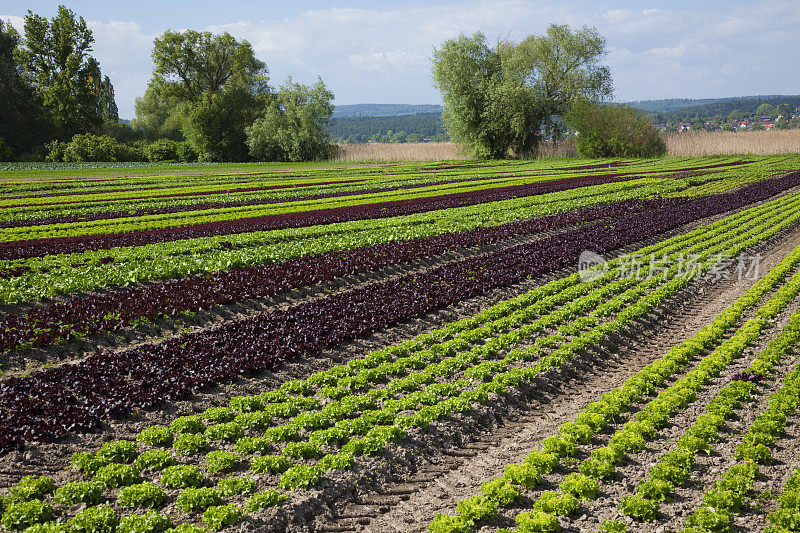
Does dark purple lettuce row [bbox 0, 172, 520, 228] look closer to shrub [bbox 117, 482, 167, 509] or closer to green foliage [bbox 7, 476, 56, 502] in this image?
green foliage [bbox 7, 476, 56, 502]

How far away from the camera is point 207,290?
14.9 meters

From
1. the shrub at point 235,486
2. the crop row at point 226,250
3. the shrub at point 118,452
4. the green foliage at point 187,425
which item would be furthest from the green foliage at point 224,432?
the crop row at point 226,250

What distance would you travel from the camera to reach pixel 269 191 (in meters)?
42.7

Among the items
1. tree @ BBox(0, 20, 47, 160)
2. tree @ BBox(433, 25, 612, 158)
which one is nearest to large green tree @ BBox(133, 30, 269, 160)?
tree @ BBox(0, 20, 47, 160)

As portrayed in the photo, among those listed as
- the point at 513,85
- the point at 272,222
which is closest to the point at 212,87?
the point at 513,85

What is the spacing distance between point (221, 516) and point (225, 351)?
16.7 feet

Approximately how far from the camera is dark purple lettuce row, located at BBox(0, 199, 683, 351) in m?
12.2

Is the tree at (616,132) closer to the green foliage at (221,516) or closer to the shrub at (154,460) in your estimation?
the shrub at (154,460)

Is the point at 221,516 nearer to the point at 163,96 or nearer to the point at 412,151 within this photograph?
the point at 412,151

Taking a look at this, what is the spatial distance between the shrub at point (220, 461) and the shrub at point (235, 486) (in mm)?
314

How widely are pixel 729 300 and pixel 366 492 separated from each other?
12543 mm

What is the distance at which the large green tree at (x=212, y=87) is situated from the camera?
3369 inches

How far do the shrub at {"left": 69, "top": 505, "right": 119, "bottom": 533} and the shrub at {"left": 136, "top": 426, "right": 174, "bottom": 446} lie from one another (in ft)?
5.72

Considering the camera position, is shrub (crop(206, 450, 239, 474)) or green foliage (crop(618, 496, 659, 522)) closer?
green foliage (crop(618, 496, 659, 522))
